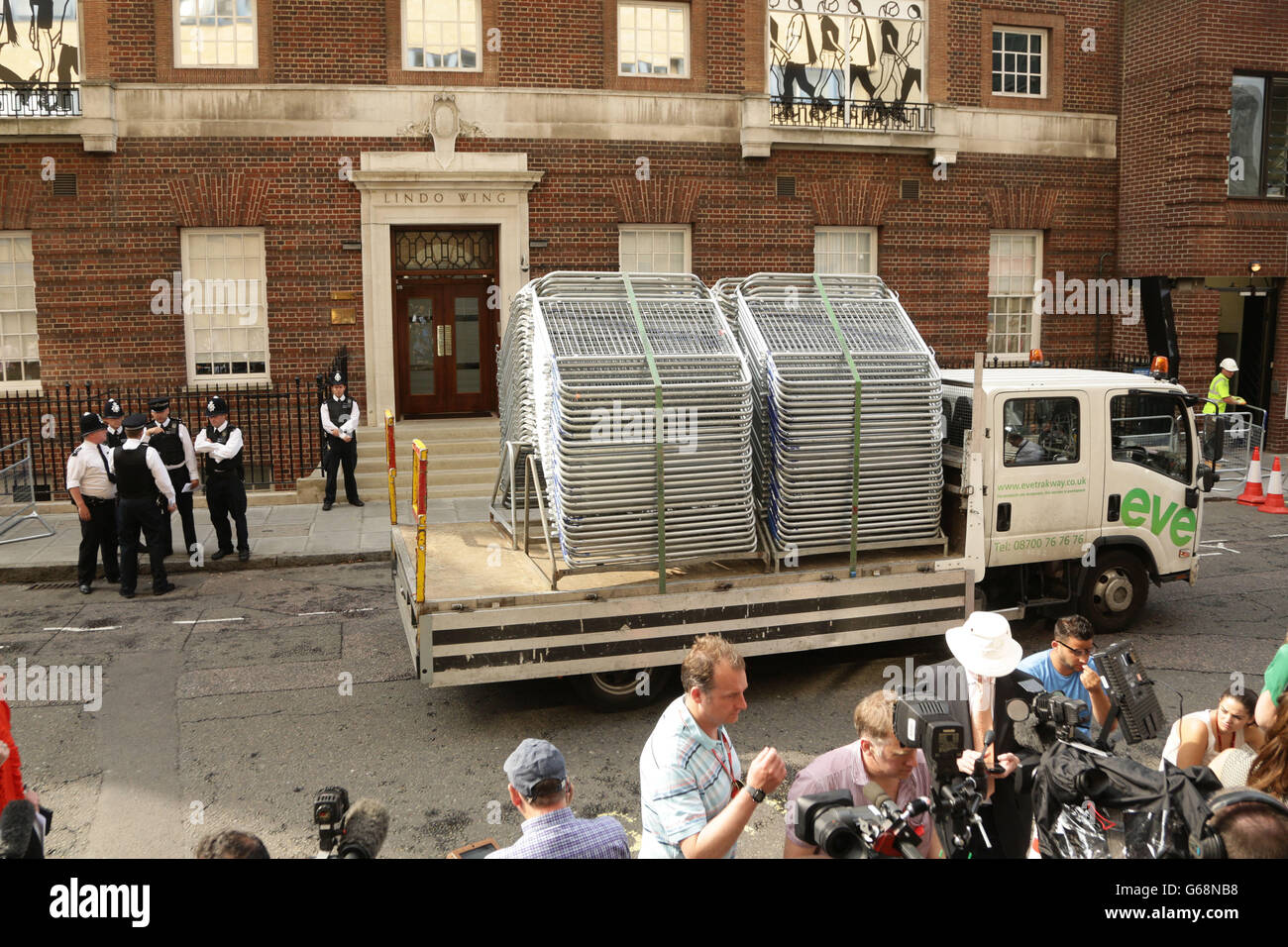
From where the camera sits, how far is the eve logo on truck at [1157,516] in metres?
8.64

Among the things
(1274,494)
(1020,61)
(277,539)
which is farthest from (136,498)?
(1020,61)

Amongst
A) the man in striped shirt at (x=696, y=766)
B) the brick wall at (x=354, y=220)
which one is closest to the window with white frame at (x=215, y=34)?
the brick wall at (x=354, y=220)

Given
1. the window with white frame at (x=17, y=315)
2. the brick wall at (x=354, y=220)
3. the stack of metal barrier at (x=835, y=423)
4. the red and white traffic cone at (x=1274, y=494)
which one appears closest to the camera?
the stack of metal barrier at (x=835, y=423)

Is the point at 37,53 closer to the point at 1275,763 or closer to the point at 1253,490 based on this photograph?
the point at 1275,763

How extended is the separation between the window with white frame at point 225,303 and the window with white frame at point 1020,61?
506 inches

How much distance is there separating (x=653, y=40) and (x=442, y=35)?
333 centimetres

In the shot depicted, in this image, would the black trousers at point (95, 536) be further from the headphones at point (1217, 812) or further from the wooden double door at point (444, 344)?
the headphones at point (1217, 812)

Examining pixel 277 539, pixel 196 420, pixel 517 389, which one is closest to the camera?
pixel 517 389

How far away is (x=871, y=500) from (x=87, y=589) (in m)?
8.12

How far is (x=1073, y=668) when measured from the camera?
194 inches

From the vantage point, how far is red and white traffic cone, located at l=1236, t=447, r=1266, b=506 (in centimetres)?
1519

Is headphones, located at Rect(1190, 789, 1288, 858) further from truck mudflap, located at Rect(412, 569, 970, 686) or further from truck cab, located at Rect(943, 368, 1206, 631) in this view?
truck cab, located at Rect(943, 368, 1206, 631)

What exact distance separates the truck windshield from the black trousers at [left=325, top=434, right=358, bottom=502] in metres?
9.78

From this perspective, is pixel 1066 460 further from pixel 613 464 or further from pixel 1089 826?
pixel 1089 826
